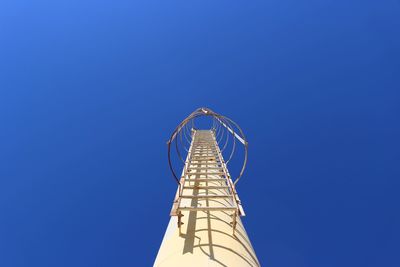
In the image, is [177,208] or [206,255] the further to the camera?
[177,208]

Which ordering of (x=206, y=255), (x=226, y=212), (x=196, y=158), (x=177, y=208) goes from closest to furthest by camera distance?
(x=206, y=255) < (x=177, y=208) < (x=226, y=212) < (x=196, y=158)

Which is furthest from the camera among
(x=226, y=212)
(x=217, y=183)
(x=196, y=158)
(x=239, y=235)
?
(x=196, y=158)

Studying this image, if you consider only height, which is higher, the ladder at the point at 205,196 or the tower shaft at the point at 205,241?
the ladder at the point at 205,196

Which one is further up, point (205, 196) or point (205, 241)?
point (205, 196)

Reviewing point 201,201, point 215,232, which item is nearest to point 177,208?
point 215,232

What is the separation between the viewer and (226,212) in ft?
18.7

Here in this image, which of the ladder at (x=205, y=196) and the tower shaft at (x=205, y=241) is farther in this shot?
the ladder at (x=205, y=196)

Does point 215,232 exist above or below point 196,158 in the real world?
below

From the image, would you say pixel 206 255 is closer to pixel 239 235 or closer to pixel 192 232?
pixel 192 232

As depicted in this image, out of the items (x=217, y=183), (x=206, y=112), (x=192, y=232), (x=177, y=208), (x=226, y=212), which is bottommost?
(x=192, y=232)

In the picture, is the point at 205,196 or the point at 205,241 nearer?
the point at 205,241

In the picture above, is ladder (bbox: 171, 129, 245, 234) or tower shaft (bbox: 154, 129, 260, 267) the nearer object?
tower shaft (bbox: 154, 129, 260, 267)

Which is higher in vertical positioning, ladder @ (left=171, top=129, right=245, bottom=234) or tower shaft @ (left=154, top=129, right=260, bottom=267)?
ladder @ (left=171, top=129, right=245, bottom=234)

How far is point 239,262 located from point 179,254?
97 centimetres
